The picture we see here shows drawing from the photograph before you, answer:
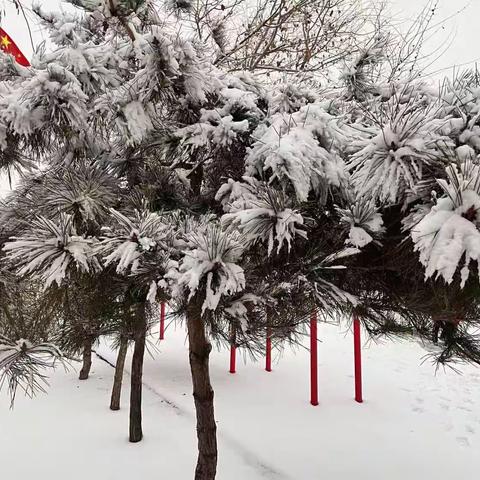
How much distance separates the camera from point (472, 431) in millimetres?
3604

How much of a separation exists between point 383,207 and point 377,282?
0.96ft

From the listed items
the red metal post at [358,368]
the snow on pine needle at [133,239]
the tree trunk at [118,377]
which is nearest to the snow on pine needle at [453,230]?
the snow on pine needle at [133,239]

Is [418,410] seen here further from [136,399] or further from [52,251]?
[52,251]

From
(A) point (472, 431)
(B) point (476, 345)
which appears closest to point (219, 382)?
(A) point (472, 431)

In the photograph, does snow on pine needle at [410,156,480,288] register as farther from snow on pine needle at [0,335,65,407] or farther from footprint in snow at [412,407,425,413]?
footprint in snow at [412,407,425,413]

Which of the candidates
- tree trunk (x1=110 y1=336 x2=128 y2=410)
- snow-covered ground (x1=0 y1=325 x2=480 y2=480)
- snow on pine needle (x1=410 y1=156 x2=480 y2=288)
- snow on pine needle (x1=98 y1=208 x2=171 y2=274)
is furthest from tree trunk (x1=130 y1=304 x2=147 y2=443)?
snow on pine needle (x1=410 y1=156 x2=480 y2=288)

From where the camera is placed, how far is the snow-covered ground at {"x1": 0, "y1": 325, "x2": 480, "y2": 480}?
2.87 m

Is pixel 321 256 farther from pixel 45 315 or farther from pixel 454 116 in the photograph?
pixel 45 315

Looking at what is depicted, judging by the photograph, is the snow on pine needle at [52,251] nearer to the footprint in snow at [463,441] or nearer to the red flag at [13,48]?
the red flag at [13,48]

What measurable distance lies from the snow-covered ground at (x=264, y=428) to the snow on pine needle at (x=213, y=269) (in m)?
2.13

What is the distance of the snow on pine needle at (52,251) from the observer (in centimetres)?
105

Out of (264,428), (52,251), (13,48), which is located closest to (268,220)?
(52,251)

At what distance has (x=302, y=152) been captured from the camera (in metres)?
1.13

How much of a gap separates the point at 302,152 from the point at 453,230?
0.46m
